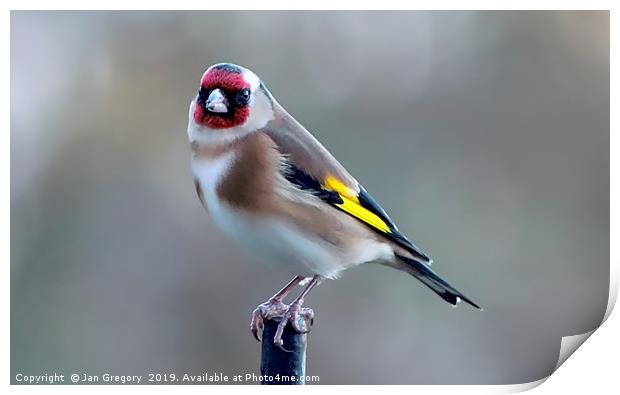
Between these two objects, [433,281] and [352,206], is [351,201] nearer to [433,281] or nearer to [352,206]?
[352,206]

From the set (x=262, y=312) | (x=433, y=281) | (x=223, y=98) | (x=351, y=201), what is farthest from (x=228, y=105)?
(x=433, y=281)

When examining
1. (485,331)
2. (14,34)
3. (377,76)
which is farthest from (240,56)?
(485,331)

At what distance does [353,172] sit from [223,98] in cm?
68

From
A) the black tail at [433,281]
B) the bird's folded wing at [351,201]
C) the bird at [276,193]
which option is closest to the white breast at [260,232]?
the bird at [276,193]

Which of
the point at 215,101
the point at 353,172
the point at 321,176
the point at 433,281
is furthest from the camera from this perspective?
the point at 353,172

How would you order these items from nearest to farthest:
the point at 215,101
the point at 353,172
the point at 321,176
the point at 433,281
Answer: the point at 215,101, the point at 321,176, the point at 433,281, the point at 353,172

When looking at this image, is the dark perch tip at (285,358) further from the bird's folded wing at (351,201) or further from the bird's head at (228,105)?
the bird's head at (228,105)

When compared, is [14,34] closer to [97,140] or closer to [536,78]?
[97,140]

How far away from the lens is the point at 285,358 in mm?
2744

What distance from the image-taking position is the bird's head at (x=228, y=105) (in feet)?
8.96

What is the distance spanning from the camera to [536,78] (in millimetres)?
3111

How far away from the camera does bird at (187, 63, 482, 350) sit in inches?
109

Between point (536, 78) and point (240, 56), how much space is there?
84 centimetres

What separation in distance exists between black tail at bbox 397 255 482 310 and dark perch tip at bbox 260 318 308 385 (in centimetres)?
38
